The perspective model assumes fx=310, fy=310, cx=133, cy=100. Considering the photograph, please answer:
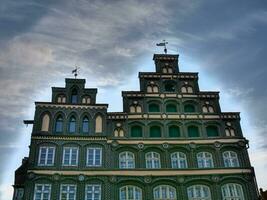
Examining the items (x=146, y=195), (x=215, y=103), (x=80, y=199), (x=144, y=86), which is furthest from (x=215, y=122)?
(x=80, y=199)

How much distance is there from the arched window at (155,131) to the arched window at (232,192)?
8271 millimetres

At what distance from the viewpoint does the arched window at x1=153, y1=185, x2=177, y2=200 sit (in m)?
29.1

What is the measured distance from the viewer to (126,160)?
3086cm

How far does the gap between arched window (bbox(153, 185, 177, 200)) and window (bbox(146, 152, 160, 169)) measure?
2145mm

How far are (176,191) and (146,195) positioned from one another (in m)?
2.94

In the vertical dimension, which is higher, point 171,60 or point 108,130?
point 171,60

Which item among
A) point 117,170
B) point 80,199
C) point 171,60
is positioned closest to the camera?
point 80,199

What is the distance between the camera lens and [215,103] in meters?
35.5

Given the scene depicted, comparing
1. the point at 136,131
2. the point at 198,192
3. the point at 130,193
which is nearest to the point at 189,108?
the point at 136,131

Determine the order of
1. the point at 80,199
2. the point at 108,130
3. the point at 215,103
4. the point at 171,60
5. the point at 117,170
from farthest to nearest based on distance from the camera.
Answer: the point at 171,60, the point at 215,103, the point at 108,130, the point at 117,170, the point at 80,199

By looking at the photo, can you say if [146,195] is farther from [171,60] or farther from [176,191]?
[171,60]

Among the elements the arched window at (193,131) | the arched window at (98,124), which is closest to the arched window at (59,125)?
the arched window at (98,124)

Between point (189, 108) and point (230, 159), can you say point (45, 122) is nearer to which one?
point (189, 108)

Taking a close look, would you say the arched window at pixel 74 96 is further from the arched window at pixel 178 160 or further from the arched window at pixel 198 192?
the arched window at pixel 198 192
